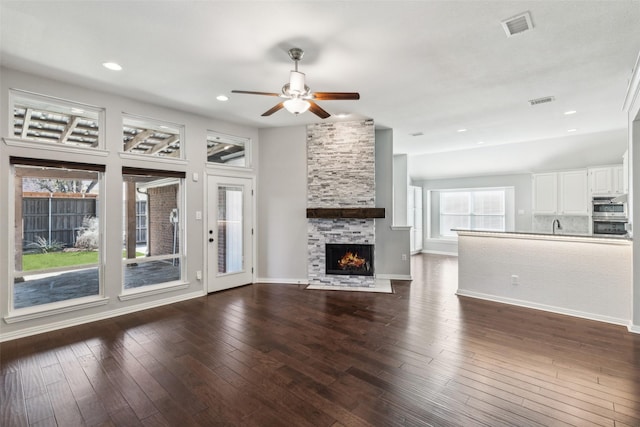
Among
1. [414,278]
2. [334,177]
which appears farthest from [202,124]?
[414,278]

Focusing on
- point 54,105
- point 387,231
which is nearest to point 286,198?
point 387,231

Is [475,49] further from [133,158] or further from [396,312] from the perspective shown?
[133,158]

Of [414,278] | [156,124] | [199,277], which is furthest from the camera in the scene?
[414,278]

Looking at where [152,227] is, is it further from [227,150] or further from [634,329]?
[634,329]

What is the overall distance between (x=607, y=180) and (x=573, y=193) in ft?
2.14

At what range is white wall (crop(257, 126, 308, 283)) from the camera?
5.65 meters

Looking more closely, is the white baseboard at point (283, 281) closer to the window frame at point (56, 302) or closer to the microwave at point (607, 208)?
the window frame at point (56, 302)

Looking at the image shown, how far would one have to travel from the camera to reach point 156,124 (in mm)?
4551

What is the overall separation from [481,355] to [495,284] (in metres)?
2.12

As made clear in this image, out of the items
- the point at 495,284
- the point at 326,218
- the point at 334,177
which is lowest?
the point at 495,284

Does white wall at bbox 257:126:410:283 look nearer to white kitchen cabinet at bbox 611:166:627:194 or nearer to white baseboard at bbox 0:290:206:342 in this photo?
white baseboard at bbox 0:290:206:342

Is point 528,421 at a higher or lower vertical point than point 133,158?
lower

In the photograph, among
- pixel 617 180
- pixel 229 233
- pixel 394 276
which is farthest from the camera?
pixel 617 180

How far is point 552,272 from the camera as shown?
4.12 m
